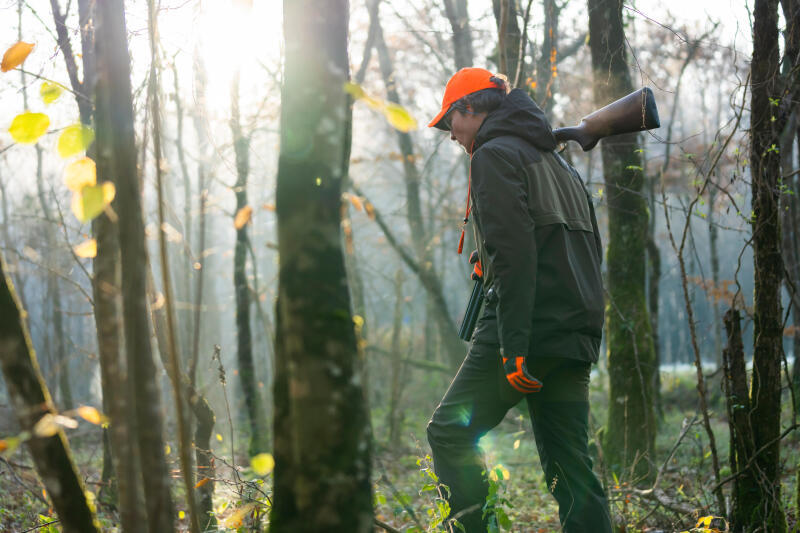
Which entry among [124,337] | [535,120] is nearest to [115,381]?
[124,337]

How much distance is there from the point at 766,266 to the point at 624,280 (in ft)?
8.12

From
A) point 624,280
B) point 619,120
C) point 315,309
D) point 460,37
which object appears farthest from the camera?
point 460,37

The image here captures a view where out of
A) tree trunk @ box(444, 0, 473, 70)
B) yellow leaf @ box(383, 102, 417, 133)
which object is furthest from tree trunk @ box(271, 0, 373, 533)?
tree trunk @ box(444, 0, 473, 70)

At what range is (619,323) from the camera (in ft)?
17.8

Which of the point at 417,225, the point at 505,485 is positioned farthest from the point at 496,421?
the point at 417,225

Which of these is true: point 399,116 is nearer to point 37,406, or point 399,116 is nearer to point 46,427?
point 46,427

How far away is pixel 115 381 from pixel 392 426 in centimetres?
930

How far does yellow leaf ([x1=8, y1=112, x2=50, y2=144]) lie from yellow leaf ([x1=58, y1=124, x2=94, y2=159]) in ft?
0.14

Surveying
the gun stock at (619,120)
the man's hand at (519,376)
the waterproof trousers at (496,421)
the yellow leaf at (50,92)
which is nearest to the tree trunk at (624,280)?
the gun stock at (619,120)

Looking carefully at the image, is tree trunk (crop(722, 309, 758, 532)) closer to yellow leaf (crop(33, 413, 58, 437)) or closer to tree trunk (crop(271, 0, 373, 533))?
tree trunk (crop(271, 0, 373, 533))

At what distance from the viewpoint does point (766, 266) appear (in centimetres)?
306

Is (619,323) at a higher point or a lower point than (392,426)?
higher

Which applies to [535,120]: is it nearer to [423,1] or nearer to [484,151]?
[484,151]

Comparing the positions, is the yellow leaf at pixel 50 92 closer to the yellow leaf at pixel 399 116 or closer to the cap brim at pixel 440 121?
the yellow leaf at pixel 399 116
